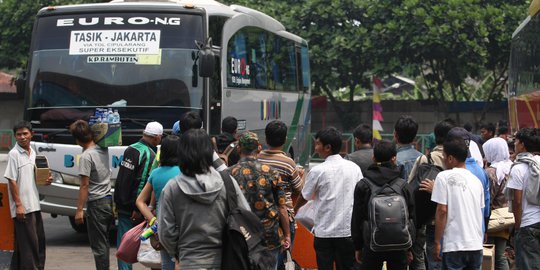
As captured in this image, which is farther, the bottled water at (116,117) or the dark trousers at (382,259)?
the bottled water at (116,117)

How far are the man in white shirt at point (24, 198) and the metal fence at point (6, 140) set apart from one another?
72.8 feet

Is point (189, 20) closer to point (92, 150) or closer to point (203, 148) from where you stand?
point (92, 150)

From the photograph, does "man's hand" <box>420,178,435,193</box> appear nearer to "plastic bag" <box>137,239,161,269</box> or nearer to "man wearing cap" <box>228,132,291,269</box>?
"man wearing cap" <box>228,132,291,269</box>

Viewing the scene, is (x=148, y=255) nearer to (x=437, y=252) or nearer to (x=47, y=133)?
(x=437, y=252)

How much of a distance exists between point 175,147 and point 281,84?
443 inches

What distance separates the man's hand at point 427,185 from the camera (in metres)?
7.16

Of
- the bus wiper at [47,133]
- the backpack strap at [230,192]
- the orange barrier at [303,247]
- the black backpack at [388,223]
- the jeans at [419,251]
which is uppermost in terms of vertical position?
the bus wiper at [47,133]

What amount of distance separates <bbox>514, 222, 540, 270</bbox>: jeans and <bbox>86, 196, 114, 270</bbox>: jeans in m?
3.96

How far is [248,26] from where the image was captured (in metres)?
15.4

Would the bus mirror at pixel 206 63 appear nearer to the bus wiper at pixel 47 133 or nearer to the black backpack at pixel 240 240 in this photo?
the bus wiper at pixel 47 133

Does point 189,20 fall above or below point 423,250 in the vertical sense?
above

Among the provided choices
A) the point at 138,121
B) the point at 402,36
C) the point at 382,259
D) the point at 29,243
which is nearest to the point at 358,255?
the point at 382,259

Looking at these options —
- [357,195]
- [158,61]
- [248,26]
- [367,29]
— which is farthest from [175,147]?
[367,29]

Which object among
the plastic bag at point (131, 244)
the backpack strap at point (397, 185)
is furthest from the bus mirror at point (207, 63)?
the backpack strap at point (397, 185)
